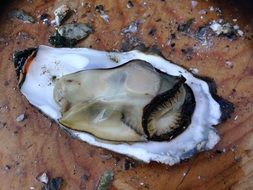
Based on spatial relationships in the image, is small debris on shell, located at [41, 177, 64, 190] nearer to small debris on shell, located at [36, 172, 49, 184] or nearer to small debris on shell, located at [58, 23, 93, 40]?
small debris on shell, located at [36, 172, 49, 184]

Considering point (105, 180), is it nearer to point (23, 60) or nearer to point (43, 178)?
point (43, 178)

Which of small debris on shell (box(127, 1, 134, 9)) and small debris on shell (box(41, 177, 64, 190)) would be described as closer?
small debris on shell (box(41, 177, 64, 190))

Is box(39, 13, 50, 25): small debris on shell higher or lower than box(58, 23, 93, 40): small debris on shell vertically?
lower

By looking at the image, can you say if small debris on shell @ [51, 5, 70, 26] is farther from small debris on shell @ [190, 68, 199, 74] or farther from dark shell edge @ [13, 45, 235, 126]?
small debris on shell @ [190, 68, 199, 74]

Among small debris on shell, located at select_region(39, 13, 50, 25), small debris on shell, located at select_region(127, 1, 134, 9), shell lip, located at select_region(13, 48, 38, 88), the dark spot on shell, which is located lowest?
shell lip, located at select_region(13, 48, 38, 88)

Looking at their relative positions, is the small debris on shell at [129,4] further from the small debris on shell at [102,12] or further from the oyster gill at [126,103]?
the oyster gill at [126,103]

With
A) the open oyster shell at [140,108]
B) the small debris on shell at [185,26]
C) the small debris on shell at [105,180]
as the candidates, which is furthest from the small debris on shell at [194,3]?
the small debris on shell at [105,180]

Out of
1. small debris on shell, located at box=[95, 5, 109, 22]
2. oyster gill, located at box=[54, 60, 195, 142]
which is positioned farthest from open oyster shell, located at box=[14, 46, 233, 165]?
small debris on shell, located at box=[95, 5, 109, 22]

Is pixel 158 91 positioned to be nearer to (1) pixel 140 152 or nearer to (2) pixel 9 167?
(1) pixel 140 152

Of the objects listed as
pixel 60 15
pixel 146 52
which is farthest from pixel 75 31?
pixel 146 52
